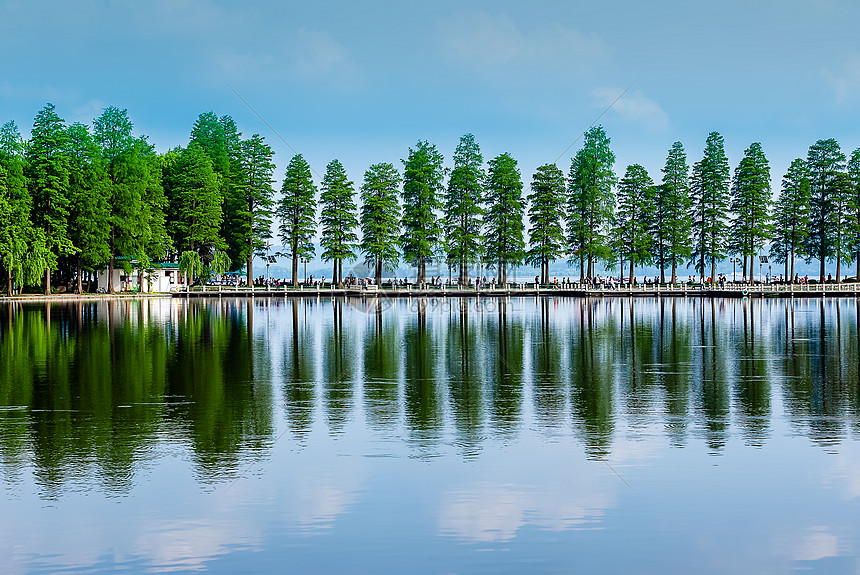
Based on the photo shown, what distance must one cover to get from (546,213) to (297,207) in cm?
2608

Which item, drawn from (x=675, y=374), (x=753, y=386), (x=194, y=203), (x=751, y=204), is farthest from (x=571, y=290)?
(x=753, y=386)

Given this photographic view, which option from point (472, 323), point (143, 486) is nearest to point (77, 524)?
point (143, 486)

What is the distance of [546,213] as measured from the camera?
289 feet

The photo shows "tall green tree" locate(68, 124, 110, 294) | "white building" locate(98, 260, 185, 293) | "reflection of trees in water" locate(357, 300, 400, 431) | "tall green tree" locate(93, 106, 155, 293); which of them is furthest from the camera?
"white building" locate(98, 260, 185, 293)

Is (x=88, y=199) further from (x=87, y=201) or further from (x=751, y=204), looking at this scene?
(x=751, y=204)

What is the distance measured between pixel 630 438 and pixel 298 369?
10947mm

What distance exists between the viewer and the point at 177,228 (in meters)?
85.5

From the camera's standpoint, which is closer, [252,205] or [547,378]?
[547,378]

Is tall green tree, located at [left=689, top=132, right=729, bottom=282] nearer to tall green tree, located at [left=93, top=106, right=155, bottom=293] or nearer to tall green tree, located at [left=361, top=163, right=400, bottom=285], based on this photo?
tall green tree, located at [left=361, top=163, right=400, bottom=285]

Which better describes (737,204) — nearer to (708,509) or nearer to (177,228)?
(177,228)

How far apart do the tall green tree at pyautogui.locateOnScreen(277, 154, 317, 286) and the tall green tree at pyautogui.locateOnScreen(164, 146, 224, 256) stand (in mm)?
6877

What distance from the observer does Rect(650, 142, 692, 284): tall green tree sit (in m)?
91.2

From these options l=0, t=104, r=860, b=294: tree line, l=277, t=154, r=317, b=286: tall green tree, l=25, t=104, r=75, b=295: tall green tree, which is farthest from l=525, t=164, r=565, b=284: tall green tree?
l=25, t=104, r=75, b=295: tall green tree

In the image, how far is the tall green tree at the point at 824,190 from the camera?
298 ft
